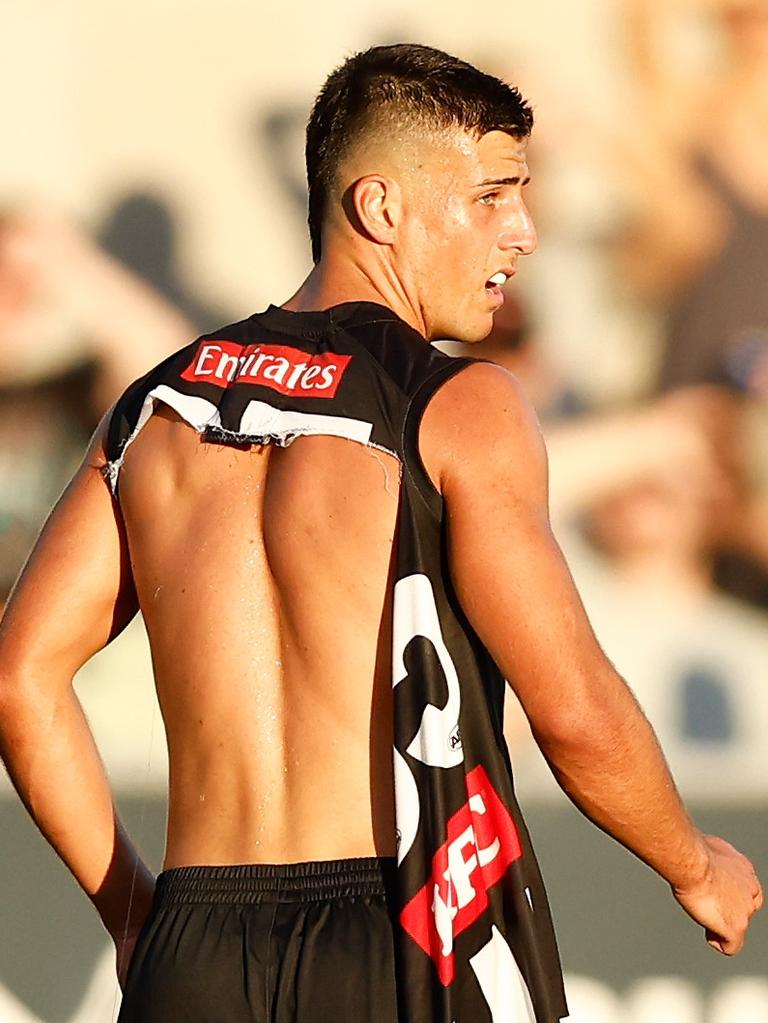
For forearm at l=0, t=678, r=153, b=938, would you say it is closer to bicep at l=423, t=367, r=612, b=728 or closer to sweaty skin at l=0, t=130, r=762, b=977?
sweaty skin at l=0, t=130, r=762, b=977

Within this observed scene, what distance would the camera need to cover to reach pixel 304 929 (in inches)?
67.8

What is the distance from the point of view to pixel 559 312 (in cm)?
352

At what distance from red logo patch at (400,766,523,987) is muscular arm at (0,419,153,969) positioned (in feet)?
1.48

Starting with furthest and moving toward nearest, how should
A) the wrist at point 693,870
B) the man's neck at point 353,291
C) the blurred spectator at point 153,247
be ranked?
the blurred spectator at point 153,247 → the man's neck at point 353,291 → the wrist at point 693,870

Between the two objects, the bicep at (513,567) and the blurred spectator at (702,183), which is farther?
the blurred spectator at (702,183)

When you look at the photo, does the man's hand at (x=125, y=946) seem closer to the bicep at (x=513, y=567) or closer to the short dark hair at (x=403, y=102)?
the bicep at (x=513, y=567)

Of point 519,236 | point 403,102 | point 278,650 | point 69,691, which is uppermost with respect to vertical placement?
point 403,102

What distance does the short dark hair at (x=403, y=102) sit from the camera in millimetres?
1992

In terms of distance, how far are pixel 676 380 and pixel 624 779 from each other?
180 cm

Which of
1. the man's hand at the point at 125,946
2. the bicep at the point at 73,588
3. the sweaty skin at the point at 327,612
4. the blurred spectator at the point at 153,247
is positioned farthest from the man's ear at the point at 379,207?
the blurred spectator at the point at 153,247

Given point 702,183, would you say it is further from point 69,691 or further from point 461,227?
point 69,691

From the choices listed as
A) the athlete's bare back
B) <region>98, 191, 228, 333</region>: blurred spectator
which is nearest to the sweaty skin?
the athlete's bare back

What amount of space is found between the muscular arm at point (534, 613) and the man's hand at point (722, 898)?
0.19 feet

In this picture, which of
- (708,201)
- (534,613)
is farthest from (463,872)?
(708,201)
